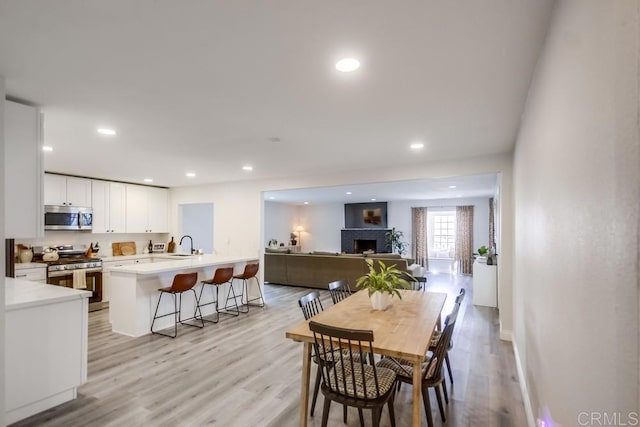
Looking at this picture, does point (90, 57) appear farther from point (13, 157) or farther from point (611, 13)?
point (611, 13)

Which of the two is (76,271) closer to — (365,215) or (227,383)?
(227,383)

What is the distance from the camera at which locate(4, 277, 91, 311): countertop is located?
2.33m

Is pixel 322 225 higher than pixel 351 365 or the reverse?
higher

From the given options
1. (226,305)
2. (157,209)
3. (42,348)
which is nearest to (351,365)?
(42,348)

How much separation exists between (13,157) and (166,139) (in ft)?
4.48

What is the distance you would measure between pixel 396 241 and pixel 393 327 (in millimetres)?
8766

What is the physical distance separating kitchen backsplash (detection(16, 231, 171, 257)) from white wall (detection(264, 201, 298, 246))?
4197 mm

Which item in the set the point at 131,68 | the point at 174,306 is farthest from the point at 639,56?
the point at 174,306

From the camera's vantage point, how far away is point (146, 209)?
6.89 m

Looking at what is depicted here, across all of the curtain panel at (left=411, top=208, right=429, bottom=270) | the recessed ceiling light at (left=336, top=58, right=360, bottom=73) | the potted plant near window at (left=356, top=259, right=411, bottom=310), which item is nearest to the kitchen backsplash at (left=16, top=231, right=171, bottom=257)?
the potted plant near window at (left=356, top=259, right=411, bottom=310)

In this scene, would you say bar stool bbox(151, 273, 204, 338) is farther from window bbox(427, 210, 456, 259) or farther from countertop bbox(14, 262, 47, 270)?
window bbox(427, 210, 456, 259)

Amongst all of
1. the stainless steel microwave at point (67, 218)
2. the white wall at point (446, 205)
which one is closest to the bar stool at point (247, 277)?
the stainless steel microwave at point (67, 218)

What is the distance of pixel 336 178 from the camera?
5.37 metres

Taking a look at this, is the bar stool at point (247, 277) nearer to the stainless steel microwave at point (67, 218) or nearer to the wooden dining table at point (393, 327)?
the wooden dining table at point (393, 327)
